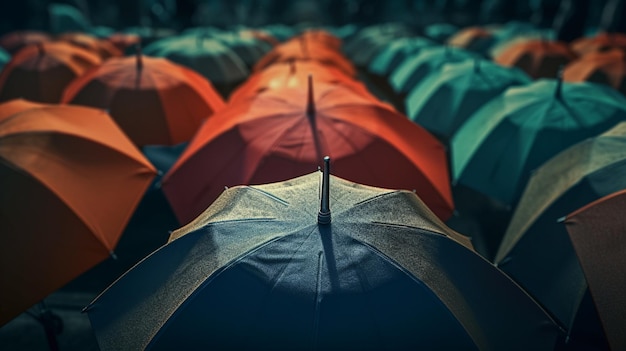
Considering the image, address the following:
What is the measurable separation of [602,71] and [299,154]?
6462 millimetres

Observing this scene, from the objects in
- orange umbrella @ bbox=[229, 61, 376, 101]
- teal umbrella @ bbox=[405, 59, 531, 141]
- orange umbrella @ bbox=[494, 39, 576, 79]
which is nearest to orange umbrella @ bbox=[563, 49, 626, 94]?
teal umbrella @ bbox=[405, 59, 531, 141]

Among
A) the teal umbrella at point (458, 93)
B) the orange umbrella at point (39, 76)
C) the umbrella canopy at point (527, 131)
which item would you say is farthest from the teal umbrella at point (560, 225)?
the orange umbrella at point (39, 76)

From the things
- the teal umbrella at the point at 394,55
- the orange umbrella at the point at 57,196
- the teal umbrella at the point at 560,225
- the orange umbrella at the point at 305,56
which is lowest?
the orange umbrella at the point at 57,196

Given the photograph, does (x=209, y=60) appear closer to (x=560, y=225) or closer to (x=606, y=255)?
(x=560, y=225)

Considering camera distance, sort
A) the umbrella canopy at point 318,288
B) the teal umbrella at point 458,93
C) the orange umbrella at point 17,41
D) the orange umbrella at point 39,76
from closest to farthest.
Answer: the umbrella canopy at point 318,288 < the teal umbrella at point 458,93 < the orange umbrella at point 39,76 < the orange umbrella at point 17,41

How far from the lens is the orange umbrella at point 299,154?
13.7ft

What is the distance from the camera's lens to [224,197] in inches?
122

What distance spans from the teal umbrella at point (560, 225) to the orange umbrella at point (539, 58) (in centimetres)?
721

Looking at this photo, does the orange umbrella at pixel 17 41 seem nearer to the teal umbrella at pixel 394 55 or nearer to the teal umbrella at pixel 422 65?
the teal umbrella at pixel 394 55

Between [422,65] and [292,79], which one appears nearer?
[292,79]

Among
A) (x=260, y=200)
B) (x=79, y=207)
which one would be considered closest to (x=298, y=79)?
(x=79, y=207)

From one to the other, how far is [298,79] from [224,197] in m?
3.85

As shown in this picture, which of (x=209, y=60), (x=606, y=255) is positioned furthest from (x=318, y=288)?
(x=209, y=60)

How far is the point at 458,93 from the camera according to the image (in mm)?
7902
